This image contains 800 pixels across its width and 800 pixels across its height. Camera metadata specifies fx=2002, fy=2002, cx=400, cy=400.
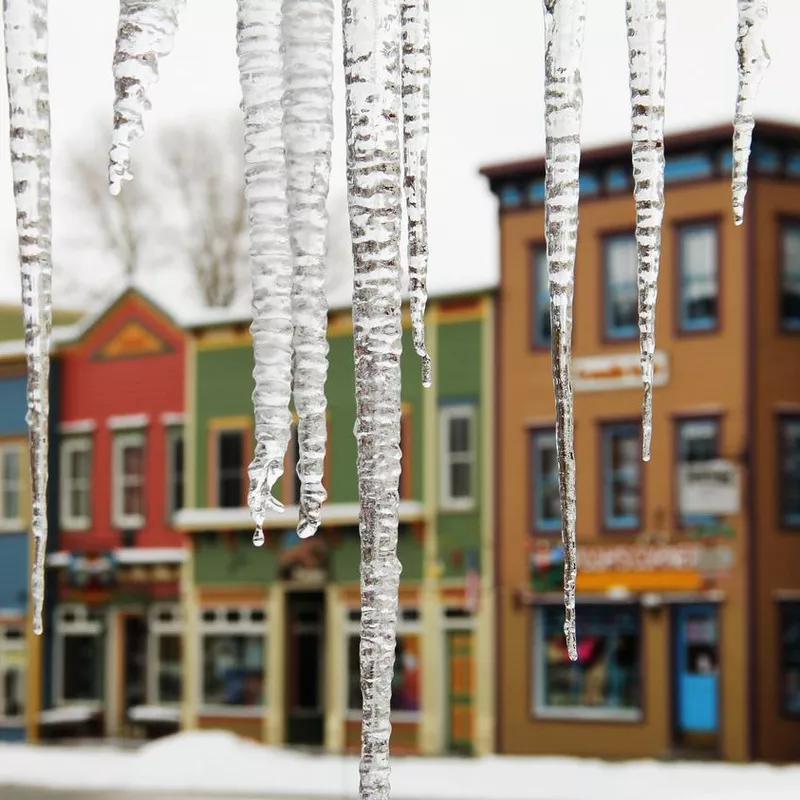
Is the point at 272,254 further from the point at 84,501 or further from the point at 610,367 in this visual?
the point at 84,501

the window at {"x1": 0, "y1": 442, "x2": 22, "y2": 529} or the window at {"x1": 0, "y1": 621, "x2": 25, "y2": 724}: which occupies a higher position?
the window at {"x1": 0, "y1": 442, "x2": 22, "y2": 529}

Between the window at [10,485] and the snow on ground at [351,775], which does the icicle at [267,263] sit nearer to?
the snow on ground at [351,775]

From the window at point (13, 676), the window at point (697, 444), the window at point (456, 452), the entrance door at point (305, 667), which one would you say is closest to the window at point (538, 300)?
the window at point (456, 452)

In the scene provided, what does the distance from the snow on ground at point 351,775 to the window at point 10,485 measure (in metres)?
5.06

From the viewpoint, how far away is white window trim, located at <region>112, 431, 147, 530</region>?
38.6 metres

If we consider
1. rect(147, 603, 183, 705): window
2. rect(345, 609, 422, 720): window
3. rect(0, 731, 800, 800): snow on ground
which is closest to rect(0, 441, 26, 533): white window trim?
rect(147, 603, 183, 705): window

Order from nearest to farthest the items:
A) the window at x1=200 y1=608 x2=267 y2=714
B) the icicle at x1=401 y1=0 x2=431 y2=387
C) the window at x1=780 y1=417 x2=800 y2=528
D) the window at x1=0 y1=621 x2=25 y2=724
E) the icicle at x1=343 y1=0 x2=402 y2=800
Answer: the icicle at x1=343 y1=0 x2=402 y2=800, the icicle at x1=401 y1=0 x2=431 y2=387, the window at x1=780 y1=417 x2=800 y2=528, the window at x1=200 y1=608 x2=267 y2=714, the window at x1=0 y1=621 x2=25 y2=724

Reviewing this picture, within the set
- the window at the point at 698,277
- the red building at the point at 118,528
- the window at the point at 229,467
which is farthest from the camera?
the red building at the point at 118,528

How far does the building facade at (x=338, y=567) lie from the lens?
3384cm

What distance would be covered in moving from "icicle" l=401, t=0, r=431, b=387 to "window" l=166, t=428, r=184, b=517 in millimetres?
32214

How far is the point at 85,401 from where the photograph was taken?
1554 inches

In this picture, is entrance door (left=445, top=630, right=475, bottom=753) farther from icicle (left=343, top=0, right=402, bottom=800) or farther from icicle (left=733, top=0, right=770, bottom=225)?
icicle (left=343, top=0, right=402, bottom=800)

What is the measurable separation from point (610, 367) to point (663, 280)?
165 centimetres

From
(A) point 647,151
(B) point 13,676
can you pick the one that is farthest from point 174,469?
(A) point 647,151
